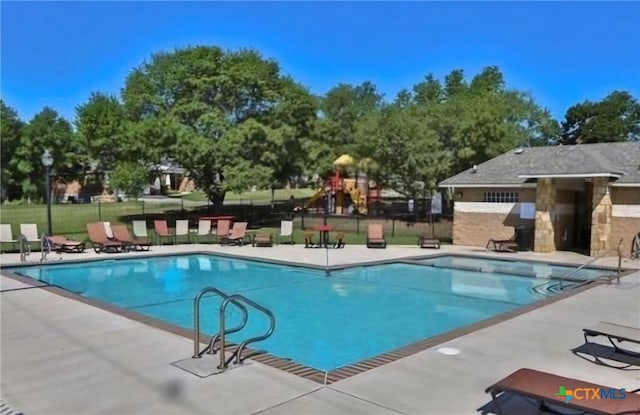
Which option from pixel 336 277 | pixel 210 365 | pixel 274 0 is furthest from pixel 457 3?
pixel 210 365

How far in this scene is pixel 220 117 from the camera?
93.1 feet

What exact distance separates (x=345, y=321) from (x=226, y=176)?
18.7 m

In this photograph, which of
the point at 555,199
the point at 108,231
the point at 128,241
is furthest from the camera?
the point at 555,199

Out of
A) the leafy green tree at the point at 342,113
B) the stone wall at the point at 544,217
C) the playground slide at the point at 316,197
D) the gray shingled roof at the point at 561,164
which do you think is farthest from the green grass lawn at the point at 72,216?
the stone wall at the point at 544,217

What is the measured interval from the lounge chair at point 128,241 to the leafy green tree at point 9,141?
3768cm

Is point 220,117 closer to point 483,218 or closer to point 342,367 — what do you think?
point 483,218

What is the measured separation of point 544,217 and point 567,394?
16.1m

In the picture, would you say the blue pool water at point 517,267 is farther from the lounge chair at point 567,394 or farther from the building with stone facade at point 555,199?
the lounge chair at point 567,394

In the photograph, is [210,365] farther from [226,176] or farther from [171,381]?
[226,176]

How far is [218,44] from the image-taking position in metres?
30.5

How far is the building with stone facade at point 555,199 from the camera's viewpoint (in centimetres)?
1764

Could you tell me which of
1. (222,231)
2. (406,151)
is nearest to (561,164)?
(406,151)

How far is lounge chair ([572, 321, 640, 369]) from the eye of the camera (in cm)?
592

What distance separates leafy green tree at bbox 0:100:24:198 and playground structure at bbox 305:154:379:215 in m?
33.1
